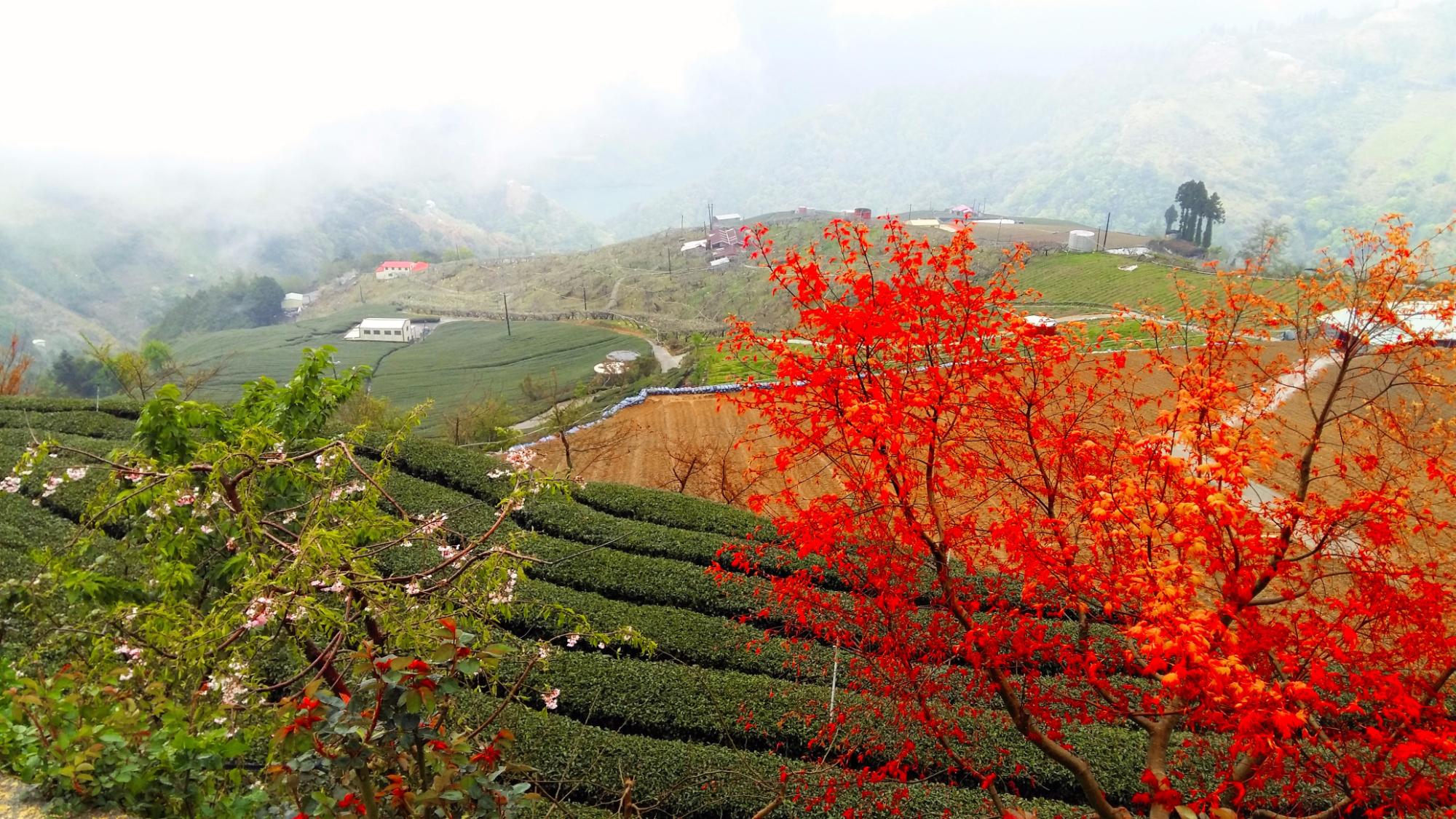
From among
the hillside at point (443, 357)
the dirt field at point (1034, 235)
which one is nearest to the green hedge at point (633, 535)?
the hillside at point (443, 357)

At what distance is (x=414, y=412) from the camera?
7031 millimetres

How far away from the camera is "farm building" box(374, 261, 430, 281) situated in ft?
310

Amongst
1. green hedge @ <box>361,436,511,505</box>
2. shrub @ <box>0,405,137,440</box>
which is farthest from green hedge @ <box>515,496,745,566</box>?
shrub @ <box>0,405,137,440</box>

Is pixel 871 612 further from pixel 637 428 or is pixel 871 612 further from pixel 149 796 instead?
pixel 637 428

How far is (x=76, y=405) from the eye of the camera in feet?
55.9

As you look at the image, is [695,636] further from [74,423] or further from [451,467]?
[74,423]

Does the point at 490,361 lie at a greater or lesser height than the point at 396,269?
lesser

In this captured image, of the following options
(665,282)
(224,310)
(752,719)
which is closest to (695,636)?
(752,719)

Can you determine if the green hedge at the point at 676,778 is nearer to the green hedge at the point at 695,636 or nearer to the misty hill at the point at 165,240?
the green hedge at the point at 695,636

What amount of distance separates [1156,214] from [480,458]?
158 m

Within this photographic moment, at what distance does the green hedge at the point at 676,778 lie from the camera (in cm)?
754

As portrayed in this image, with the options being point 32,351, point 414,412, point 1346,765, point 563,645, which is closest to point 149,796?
point 414,412

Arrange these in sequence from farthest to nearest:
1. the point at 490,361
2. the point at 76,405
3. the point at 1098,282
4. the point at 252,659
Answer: the point at 490,361 < the point at 1098,282 < the point at 76,405 < the point at 252,659

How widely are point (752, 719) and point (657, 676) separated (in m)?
1.33
